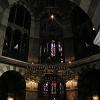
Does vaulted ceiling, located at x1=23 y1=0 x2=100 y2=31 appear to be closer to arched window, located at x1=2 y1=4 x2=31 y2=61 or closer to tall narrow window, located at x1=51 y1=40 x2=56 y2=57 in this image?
arched window, located at x1=2 y1=4 x2=31 y2=61

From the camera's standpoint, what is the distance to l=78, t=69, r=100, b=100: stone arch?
677 inches

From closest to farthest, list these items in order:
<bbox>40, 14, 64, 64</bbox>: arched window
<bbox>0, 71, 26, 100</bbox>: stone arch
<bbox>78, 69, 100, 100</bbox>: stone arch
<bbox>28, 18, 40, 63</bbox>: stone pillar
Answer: <bbox>78, 69, 100, 100</bbox>: stone arch < <bbox>0, 71, 26, 100</bbox>: stone arch < <bbox>28, 18, 40, 63</bbox>: stone pillar < <bbox>40, 14, 64, 64</bbox>: arched window

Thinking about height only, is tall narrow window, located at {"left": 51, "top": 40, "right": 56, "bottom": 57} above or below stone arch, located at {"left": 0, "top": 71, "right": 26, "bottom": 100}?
above

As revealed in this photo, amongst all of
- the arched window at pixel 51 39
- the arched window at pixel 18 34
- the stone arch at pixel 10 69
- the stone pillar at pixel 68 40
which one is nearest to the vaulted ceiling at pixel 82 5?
the arched window at pixel 51 39

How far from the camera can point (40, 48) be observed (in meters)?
20.8

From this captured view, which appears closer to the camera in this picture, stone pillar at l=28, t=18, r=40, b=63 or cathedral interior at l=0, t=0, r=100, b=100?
cathedral interior at l=0, t=0, r=100, b=100

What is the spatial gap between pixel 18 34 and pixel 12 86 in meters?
6.35

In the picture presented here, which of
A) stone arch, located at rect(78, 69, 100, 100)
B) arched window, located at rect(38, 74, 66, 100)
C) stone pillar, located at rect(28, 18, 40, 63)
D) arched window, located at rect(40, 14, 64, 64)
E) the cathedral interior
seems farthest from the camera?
arched window, located at rect(40, 14, 64, 64)

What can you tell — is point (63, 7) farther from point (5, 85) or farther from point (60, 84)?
point (5, 85)

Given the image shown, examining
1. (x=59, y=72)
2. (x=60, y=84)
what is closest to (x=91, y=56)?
(x=59, y=72)

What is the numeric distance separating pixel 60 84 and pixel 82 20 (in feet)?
27.3

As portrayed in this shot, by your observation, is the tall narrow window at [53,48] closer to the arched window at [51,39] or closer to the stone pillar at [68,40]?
the arched window at [51,39]

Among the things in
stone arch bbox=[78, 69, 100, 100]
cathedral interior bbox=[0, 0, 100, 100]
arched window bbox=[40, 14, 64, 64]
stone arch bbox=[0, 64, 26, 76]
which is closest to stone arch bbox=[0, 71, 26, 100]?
cathedral interior bbox=[0, 0, 100, 100]

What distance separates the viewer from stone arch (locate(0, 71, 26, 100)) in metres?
18.2
